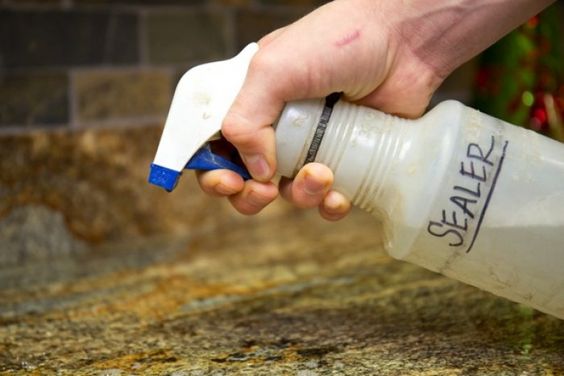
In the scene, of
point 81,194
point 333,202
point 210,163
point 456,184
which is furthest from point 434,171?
point 81,194

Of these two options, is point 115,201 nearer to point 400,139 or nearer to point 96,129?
point 96,129

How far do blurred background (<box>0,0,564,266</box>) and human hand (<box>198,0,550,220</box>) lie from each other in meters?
0.49

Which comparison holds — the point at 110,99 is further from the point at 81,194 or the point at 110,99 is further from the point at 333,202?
the point at 333,202

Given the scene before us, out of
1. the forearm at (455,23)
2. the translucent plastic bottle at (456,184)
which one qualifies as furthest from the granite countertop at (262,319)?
the forearm at (455,23)

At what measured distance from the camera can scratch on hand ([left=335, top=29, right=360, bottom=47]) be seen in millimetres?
766

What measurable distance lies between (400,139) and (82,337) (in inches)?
18.5

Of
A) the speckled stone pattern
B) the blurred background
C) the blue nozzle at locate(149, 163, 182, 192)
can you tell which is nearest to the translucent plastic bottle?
the blue nozzle at locate(149, 163, 182, 192)

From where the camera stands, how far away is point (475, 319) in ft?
2.85

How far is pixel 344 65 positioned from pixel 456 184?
0.59ft

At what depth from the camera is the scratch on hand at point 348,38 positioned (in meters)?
0.77

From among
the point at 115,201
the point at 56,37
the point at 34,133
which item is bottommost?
the point at 115,201

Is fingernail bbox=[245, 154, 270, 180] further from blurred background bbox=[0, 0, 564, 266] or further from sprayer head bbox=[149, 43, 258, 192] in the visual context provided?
blurred background bbox=[0, 0, 564, 266]

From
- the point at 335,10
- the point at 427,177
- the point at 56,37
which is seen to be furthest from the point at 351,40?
the point at 56,37

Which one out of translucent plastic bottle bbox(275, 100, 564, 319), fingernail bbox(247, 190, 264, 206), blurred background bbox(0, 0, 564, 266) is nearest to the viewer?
translucent plastic bottle bbox(275, 100, 564, 319)
